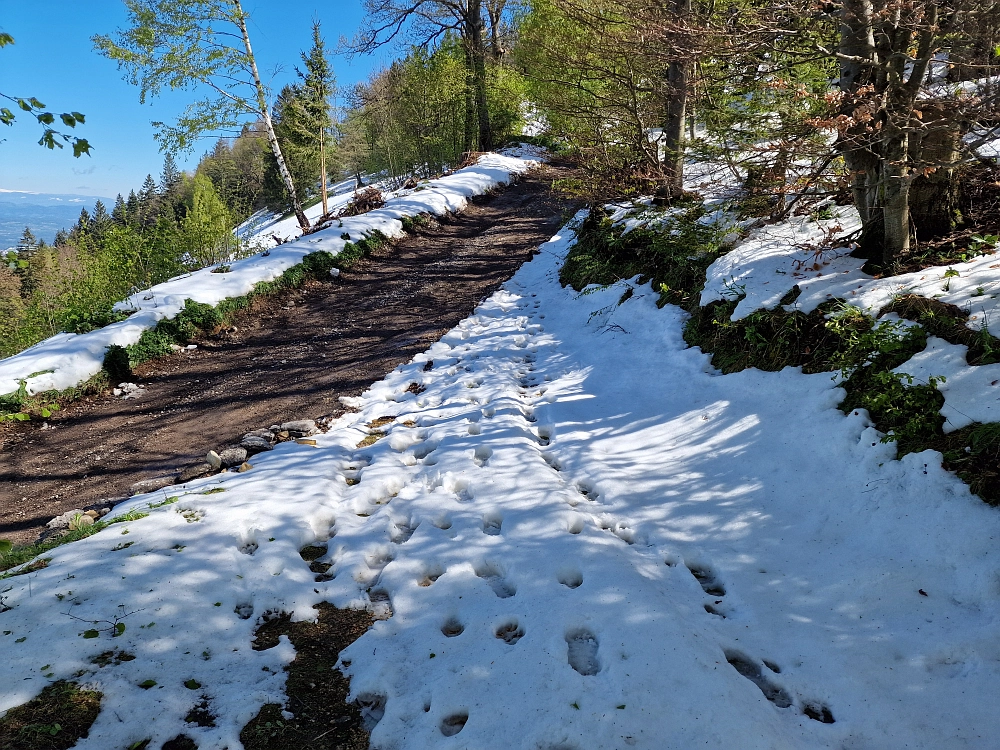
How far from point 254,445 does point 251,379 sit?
2492mm

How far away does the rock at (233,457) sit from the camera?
479 centimetres

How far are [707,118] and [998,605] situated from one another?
5.72 meters

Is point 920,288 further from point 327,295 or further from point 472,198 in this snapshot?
point 472,198

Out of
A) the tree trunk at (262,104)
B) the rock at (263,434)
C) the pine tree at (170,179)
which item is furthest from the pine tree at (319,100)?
the pine tree at (170,179)

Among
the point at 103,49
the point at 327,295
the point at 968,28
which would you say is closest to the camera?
the point at 968,28

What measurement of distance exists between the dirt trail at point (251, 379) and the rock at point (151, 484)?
4.7 inches

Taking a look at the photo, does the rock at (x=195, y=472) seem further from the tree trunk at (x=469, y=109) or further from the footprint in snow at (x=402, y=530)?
the tree trunk at (x=469, y=109)

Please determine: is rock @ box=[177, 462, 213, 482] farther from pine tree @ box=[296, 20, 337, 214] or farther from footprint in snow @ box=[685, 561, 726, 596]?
pine tree @ box=[296, 20, 337, 214]

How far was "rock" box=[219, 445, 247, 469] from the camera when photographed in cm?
479

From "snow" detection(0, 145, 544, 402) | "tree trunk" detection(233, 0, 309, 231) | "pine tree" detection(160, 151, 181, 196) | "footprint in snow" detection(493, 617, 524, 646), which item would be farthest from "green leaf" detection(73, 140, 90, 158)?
"pine tree" detection(160, 151, 181, 196)

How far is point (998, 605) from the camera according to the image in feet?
7.54

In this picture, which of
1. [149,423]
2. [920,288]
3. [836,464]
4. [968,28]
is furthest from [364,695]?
[968,28]

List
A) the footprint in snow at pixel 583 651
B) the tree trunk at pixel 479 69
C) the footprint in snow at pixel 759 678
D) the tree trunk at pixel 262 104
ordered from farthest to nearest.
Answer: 1. the tree trunk at pixel 479 69
2. the tree trunk at pixel 262 104
3. the footprint in snow at pixel 583 651
4. the footprint in snow at pixel 759 678

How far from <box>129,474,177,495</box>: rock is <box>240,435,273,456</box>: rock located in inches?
26.6
